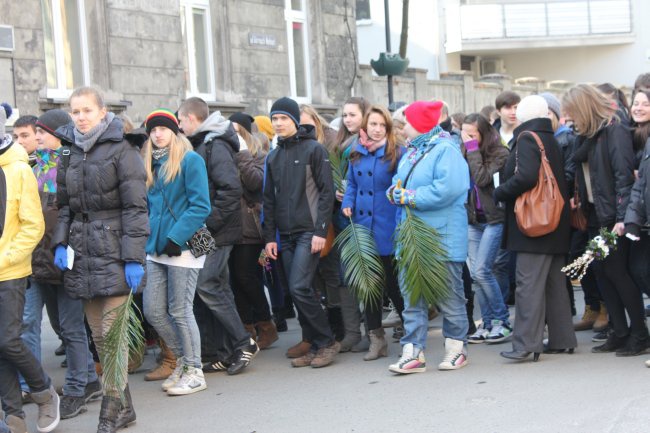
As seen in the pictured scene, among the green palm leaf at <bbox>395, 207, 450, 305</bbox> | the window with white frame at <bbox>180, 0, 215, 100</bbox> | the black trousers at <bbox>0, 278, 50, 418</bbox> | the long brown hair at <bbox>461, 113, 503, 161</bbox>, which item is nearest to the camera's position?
the black trousers at <bbox>0, 278, 50, 418</bbox>

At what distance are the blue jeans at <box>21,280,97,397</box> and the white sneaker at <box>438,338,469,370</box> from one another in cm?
244

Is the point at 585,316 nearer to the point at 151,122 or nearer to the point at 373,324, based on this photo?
the point at 373,324

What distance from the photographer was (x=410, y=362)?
287 inches

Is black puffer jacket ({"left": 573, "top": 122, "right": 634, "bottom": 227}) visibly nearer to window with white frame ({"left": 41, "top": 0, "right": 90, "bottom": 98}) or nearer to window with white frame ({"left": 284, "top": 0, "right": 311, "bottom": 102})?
window with white frame ({"left": 41, "top": 0, "right": 90, "bottom": 98})

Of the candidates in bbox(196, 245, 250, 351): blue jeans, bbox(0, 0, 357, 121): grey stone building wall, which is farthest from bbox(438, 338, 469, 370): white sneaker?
bbox(0, 0, 357, 121): grey stone building wall

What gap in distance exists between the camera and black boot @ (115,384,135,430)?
6.17m

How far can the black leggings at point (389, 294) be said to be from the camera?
25.5 ft

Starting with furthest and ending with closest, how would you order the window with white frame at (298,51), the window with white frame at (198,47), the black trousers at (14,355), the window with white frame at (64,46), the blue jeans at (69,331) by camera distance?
the window with white frame at (298,51) → the window with white frame at (198,47) → the window with white frame at (64,46) → the blue jeans at (69,331) → the black trousers at (14,355)

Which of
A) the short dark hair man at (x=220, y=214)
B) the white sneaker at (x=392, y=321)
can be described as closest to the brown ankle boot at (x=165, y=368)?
the short dark hair man at (x=220, y=214)

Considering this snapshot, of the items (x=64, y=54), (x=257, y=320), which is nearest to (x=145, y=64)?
(x=64, y=54)

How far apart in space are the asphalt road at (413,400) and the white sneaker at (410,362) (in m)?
0.06

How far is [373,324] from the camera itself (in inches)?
313

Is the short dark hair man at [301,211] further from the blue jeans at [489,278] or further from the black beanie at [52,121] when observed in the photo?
the black beanie at [52,121]

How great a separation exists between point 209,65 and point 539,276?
10056 mm
